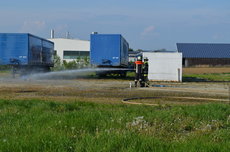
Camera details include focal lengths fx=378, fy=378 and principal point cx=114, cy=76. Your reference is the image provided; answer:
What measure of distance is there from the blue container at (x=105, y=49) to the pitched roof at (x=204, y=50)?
5424cm

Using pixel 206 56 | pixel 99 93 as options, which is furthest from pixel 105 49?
pixel 206 56

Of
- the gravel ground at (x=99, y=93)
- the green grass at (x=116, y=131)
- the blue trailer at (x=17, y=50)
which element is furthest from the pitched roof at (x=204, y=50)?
the green grass at (x=116, y=131)

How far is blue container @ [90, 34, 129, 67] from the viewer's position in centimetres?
3005

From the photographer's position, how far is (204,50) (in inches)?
3361

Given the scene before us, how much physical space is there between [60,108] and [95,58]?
791 inches

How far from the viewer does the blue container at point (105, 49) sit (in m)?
30.0

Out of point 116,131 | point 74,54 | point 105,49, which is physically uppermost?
point 74,54

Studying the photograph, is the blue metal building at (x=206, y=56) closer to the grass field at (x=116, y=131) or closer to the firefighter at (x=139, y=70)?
the firefighter at (x=139, y=70)

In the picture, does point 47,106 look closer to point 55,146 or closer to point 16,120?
point 16,120

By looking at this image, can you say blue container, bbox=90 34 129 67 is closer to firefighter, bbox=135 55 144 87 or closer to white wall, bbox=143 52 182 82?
white wall, bbox=143 52 182 82

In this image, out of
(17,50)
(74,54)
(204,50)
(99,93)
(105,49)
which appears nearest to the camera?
(99,93)

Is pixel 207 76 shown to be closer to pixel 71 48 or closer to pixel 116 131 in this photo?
pixel 116 131

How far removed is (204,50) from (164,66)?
58314mm

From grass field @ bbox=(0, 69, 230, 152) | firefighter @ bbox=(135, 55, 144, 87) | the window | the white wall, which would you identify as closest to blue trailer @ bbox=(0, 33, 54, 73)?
the white wall
